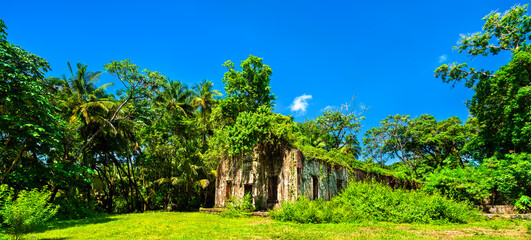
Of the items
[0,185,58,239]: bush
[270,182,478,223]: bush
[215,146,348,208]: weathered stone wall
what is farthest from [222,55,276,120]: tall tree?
[0,185,58,239]: bush

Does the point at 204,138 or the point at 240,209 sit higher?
the point at 204,138

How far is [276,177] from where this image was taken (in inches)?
571

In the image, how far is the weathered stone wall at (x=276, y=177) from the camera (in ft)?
43.9

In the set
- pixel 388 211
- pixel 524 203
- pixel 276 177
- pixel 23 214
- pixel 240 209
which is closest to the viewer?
pixel 23 214

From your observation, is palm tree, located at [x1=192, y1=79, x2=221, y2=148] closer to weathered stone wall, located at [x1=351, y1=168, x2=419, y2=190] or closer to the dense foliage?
the dense foliage

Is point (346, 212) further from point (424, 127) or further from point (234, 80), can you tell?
point (424, 127)

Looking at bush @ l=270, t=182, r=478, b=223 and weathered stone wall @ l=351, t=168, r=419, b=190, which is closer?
bush @ l=270, t=182, r=478, b=223

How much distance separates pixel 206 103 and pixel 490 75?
2289 centimetres

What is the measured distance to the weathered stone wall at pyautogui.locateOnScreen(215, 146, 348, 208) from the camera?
13.4 meters

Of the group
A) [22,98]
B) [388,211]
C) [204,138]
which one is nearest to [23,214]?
[22,98]

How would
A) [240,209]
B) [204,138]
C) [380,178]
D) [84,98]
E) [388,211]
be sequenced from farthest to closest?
[204,138] → [380,178] → [84,98] → [240,209] → [388,211]

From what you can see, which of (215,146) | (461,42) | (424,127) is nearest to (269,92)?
(215,146)

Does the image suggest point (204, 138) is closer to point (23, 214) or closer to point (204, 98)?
point (204, 98)

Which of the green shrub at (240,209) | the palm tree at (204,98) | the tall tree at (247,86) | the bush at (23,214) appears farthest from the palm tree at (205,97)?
the bush at (23,214)
